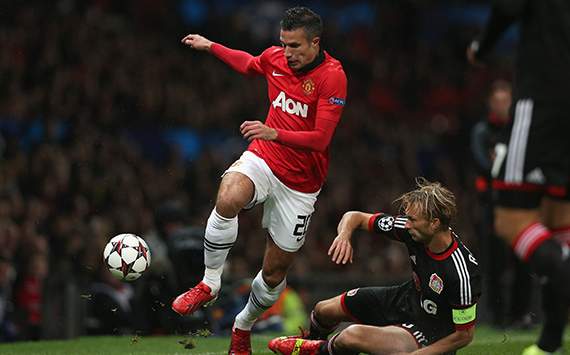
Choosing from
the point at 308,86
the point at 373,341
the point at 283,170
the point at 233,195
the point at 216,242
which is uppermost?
the point at 308,86

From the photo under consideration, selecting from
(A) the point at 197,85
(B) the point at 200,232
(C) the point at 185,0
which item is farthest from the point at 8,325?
(C) the point at 185,0

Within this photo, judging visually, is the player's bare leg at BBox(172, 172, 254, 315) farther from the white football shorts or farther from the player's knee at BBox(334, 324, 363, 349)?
the player's knee at BBox(334, 324, 363, 349)

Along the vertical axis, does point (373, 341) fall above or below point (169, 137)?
below

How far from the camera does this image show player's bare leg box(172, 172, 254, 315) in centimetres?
750

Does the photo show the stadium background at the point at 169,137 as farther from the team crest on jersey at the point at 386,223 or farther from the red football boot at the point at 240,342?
the team crest on jersey at the point at 386,223

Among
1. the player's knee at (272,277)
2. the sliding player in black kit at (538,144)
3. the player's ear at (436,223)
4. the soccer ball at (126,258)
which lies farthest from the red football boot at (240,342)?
the sliding player in black kit at (538,144)

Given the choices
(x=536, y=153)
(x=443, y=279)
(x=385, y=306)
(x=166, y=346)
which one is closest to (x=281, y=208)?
(x=385, y=306)

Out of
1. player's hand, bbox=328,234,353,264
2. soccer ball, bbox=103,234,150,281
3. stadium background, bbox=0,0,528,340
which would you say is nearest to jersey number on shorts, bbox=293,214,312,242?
player's hand, bbox=328,234,353,264

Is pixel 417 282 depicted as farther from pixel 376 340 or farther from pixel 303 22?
pixel 303 22

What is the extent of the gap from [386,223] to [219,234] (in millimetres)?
1211

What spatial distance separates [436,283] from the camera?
273 inches

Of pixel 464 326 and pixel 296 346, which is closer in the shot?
pixel 464 326

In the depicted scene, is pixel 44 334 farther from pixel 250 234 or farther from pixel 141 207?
pixel 250 234

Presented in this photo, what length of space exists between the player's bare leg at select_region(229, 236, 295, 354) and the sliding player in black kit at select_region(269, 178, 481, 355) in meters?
0.70
